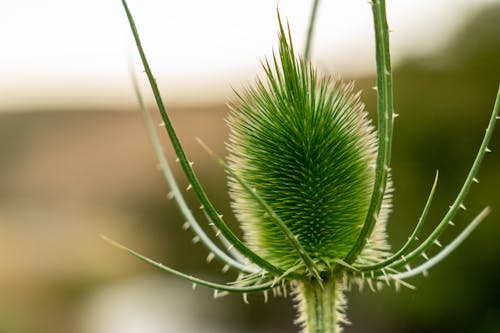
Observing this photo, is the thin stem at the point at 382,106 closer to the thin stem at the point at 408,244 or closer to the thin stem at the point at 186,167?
the thin stem at the point at 408,244

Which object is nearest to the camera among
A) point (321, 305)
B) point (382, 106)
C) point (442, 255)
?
point (382, 106)

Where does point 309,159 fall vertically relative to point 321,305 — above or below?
above

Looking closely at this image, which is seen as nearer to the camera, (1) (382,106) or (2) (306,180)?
(1) (382,106)

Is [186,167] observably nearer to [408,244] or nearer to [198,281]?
[198,281]

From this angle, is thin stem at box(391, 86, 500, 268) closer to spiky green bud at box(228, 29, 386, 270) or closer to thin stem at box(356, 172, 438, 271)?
thin stem at box(356, 172, 438, 271)

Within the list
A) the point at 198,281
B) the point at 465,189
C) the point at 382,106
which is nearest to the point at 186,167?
the point at 198,281

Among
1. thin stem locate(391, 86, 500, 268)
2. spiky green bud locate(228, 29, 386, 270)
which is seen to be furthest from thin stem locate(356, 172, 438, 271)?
spiky green bud locate(228, 29, 386, 270)

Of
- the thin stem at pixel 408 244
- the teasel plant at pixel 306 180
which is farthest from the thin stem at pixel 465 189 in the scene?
the teasel plant at pixel 306 180

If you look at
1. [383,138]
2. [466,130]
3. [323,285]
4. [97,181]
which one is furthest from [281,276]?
[97,181]
